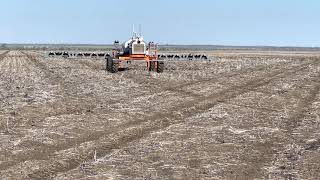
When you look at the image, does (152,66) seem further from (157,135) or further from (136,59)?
(157,135)

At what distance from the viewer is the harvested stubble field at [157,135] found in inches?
371

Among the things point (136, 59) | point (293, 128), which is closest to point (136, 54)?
point (136, 59)

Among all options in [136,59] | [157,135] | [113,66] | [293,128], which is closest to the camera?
[157,135]

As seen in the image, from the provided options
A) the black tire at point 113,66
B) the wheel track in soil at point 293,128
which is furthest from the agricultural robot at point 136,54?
the wheel track in soil at point 293,128

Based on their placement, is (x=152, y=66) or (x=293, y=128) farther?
(x=152, y=66)

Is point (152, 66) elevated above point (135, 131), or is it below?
below

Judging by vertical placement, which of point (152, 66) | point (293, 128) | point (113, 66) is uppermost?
point (293, 128)

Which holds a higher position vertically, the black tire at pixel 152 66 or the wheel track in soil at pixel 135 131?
the wheel track in soil at pixel 135 131

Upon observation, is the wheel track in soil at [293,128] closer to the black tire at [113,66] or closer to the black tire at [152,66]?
the black tire at [113,66]

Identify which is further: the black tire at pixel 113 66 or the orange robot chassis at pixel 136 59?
the orange robot chassis at pixel 136 59

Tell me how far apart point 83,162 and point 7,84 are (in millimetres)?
16894

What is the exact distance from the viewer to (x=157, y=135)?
41.0ft

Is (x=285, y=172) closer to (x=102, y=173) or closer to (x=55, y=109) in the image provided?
(x=102, y=173)

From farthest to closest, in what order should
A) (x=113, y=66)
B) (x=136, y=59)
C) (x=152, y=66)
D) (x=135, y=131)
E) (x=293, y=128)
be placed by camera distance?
(x=152, y=66) → (x=136, y=59) → (x=113, y=66) → (x=293, y=128) → (x=135, y=131)
